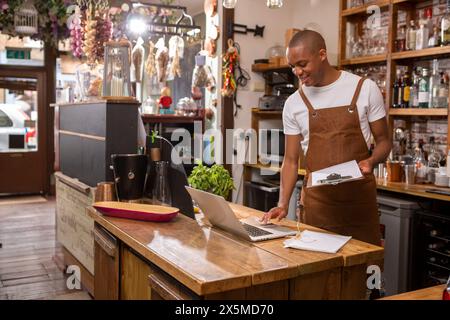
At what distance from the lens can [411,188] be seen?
368 cm

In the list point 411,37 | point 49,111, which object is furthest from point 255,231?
point 49,111

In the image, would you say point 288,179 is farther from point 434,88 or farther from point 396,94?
point 396,94

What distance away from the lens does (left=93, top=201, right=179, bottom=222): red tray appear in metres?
2.32

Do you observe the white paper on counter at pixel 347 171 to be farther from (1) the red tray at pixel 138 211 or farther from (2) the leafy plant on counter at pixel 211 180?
(1) the red tray at pixel 138 211

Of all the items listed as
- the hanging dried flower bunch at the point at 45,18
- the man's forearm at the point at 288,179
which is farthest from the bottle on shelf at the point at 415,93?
the hanging dried flower bunch at the point at 45,18

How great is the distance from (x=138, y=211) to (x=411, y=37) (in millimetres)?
2891

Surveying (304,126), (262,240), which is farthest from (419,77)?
(262,240)

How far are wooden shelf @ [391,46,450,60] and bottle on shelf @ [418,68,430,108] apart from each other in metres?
0.18

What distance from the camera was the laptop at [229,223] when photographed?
1979 millimetres

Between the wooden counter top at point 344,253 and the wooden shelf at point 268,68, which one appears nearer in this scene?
the wooden counter top at point 344,253

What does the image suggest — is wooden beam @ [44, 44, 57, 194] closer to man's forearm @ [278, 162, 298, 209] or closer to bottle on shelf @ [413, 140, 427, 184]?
bottle on shelf @ [413, 140, 427, 184]

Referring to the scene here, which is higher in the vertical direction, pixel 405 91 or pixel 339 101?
pixel 405 91

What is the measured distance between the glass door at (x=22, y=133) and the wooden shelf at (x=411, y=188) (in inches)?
249

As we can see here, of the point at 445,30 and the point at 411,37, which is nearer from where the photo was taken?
the point at 445,30
